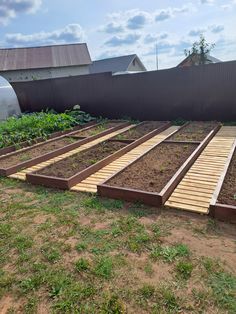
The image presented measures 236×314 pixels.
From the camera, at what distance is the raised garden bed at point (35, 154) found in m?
5.65

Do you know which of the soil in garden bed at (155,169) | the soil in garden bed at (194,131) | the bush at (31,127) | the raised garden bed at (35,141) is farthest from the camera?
the bush at (31,127)

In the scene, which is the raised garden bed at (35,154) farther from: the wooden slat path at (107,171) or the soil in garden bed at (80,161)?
the wooden slat path at (107,171)

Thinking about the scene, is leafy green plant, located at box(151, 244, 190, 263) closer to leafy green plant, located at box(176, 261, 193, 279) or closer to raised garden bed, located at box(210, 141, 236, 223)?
leafy green plant, located at box(176, 261, 193, 279)

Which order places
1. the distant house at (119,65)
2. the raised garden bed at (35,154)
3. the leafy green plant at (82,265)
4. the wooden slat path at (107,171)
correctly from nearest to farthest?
1. the leafy green plant at (82,265)
2. the wooden slat path at (107,171)
3. the raised garden bed at (35,154)
4. the distant house at (119,65)

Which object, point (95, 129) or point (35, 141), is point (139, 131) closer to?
point (95, 129)

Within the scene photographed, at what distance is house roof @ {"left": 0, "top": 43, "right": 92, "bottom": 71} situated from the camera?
82.0ft

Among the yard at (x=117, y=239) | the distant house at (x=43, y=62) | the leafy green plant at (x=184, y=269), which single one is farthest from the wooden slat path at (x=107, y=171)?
the distant house at (x=43, y=62)

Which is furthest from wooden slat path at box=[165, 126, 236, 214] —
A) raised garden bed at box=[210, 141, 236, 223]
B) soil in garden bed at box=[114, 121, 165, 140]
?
soil in garden bed at box=[114, 121, 165, 140]

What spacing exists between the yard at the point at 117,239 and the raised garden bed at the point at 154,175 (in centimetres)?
2

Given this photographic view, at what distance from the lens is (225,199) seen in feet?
11.2


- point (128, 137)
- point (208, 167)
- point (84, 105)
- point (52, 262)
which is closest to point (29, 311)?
point (52, 262)

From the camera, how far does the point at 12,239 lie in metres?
3.17

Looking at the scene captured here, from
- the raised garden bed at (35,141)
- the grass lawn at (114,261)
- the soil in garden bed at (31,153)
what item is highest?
the raised garden bed at (35,141)

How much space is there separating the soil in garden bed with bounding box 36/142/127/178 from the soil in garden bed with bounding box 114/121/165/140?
2.11 ft
